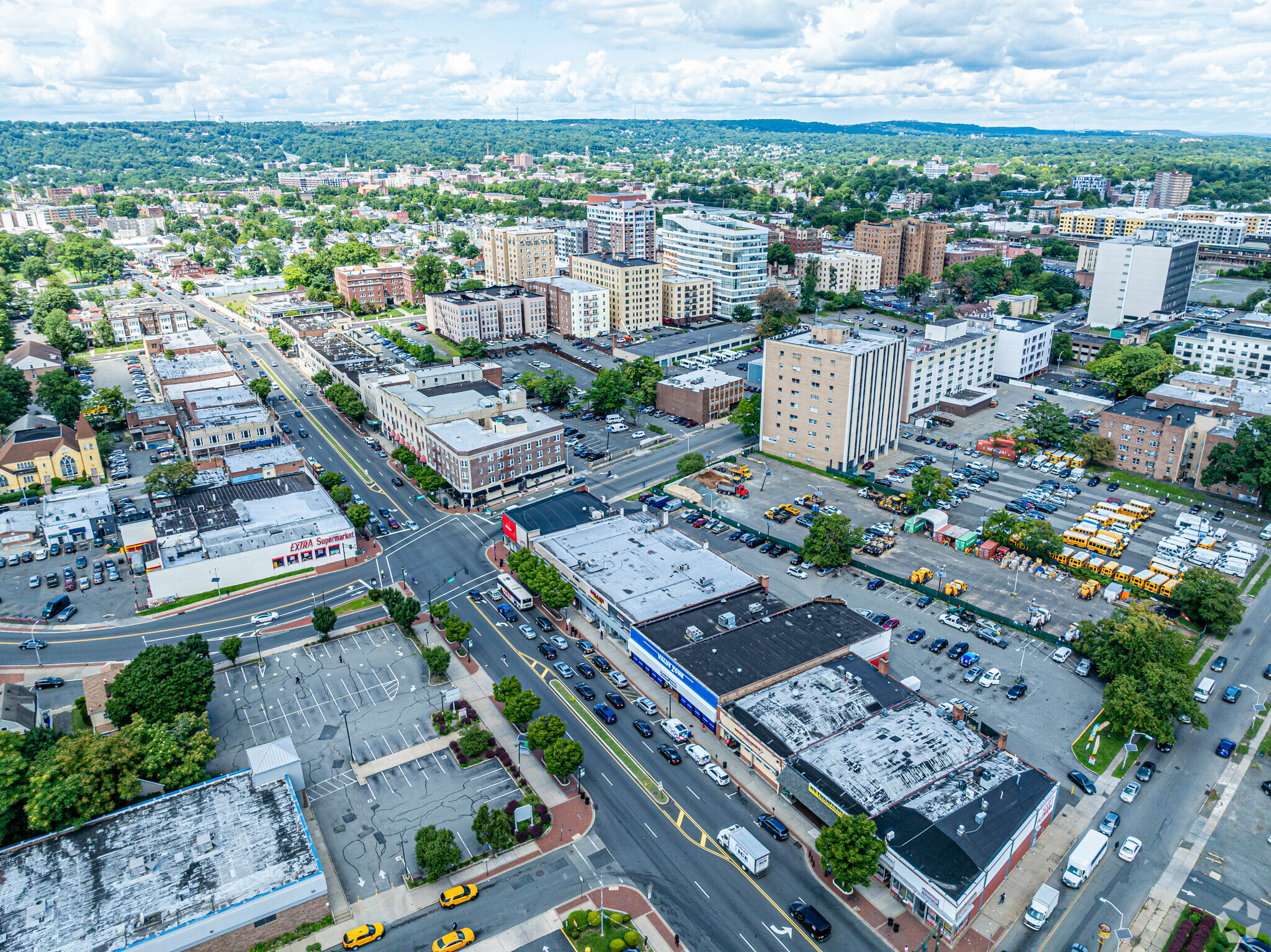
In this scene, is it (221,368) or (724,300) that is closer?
(221,368)

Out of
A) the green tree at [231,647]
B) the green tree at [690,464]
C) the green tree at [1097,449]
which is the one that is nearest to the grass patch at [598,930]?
the green tree at [231,647]

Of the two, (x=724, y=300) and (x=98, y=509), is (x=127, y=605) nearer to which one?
(x=98, y=509)

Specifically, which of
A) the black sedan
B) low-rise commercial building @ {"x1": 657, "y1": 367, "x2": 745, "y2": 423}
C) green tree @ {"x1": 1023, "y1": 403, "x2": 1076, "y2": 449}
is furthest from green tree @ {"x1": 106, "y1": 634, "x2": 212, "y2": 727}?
green tree @ {"x1": 1023, "y1": 403, "x2": 1076, "y2": 449}

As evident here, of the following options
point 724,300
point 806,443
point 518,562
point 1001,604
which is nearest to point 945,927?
point 1001,604

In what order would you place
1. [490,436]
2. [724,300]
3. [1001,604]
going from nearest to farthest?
[1001,604], [490,436], [724,300]

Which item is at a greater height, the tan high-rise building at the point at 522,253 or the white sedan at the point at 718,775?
the tan high-rise building at the point at 522,253

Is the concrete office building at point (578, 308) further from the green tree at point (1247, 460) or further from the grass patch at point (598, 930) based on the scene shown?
the grass patch at point (598, 930)

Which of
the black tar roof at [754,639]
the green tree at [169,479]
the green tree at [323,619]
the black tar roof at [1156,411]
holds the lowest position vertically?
the green tree at [323,619]
